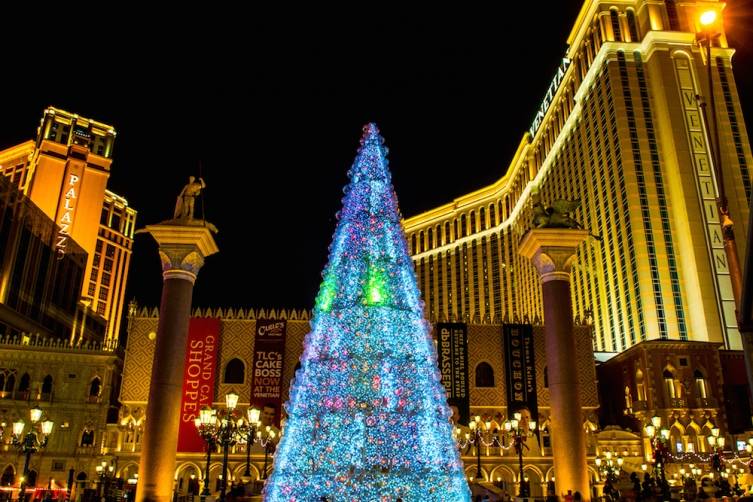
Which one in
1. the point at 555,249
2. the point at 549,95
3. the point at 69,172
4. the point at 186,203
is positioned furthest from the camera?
the point at 549,95

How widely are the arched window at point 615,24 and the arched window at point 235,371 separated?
1795 inches

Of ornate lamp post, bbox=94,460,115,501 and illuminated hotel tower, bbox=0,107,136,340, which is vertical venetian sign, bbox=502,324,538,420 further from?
illuminated hotel tower, bbox=0,107,136,340

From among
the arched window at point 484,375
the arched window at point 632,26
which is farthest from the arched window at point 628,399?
the arched window at point 632,26

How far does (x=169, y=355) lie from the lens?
1712cm

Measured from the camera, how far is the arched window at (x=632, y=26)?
5894cm

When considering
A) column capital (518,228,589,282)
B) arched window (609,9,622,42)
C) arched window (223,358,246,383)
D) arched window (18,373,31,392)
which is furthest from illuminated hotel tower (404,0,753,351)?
arched window (18,373,31,392)

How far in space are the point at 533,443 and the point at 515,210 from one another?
5187 cm

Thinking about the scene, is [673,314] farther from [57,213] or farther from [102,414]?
[57,213]

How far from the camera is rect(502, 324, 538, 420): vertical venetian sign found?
3241cm

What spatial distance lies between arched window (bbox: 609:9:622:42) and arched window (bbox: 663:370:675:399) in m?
35.4

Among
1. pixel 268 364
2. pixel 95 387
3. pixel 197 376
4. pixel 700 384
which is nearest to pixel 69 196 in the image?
pixel 95 387

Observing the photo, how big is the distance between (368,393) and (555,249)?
7.99m

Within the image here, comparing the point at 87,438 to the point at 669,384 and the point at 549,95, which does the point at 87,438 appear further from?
the point at 549,95

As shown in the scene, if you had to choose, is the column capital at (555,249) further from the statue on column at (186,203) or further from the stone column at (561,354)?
the statue on column at (186,203)
